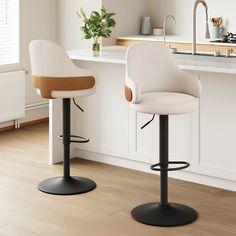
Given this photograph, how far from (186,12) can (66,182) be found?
3326 millimetres

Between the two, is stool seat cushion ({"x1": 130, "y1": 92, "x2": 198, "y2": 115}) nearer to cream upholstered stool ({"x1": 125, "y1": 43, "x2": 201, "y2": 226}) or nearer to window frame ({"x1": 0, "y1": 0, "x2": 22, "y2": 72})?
cream upholstered stool ({"x1": 125, "y1": 43, "x2": 201, "y2": 226})

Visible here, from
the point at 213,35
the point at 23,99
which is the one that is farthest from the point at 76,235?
the point at 213,35

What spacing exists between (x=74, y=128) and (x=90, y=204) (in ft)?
4.19

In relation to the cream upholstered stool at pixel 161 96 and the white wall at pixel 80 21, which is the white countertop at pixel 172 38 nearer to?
the white wall at pixel 80 21

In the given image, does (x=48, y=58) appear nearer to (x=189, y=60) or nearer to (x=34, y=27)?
(x=189, y=60)

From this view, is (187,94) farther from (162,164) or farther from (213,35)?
(213,35)

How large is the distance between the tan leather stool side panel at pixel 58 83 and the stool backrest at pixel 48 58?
0.14ft

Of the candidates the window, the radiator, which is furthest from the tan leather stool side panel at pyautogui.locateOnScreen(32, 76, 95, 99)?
the window

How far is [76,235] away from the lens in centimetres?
359

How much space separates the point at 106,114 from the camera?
5.09 meters

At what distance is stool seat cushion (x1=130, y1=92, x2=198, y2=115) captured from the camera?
3684mm

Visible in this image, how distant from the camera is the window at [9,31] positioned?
6453 mm

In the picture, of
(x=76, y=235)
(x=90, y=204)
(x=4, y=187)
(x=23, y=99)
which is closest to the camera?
(x=76, y=235)

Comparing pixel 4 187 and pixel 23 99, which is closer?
pixel 4 187
